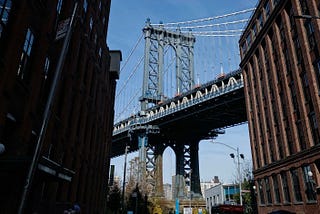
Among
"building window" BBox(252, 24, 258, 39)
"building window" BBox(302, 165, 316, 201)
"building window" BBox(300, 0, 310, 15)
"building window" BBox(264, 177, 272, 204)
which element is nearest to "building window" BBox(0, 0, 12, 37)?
"building window" BBox(302, 165, 316, 201)

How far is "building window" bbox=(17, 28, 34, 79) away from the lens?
493 inches

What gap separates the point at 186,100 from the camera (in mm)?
65188

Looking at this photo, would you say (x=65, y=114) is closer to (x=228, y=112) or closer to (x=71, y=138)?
(x=71, y=138)

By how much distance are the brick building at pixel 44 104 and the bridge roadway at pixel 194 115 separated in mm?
33756

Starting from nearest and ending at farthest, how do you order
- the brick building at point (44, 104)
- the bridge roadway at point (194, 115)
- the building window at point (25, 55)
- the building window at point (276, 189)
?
the brick building at point (44, 104), the building window at point (25, 55), the building window at point (276, 189), the bridge roadway at point (194, 115)

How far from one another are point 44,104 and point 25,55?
337cm

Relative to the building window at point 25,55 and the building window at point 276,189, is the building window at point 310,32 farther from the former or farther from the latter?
the building window at point 25,55

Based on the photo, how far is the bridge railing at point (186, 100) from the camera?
54531 mm

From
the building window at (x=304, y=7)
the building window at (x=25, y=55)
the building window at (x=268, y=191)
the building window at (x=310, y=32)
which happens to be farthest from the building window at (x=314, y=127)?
the building window at (x=25, y=55)

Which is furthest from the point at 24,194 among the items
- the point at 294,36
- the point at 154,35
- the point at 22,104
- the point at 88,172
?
the point at 154,35

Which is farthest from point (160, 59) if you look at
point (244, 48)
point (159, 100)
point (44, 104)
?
point (44, 104)

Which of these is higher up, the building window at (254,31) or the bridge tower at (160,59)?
the bridge tower at (160,59)

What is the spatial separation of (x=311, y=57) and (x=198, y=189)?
2316 inches

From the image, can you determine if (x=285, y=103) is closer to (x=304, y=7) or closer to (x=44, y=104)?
(x=304, y=7)
